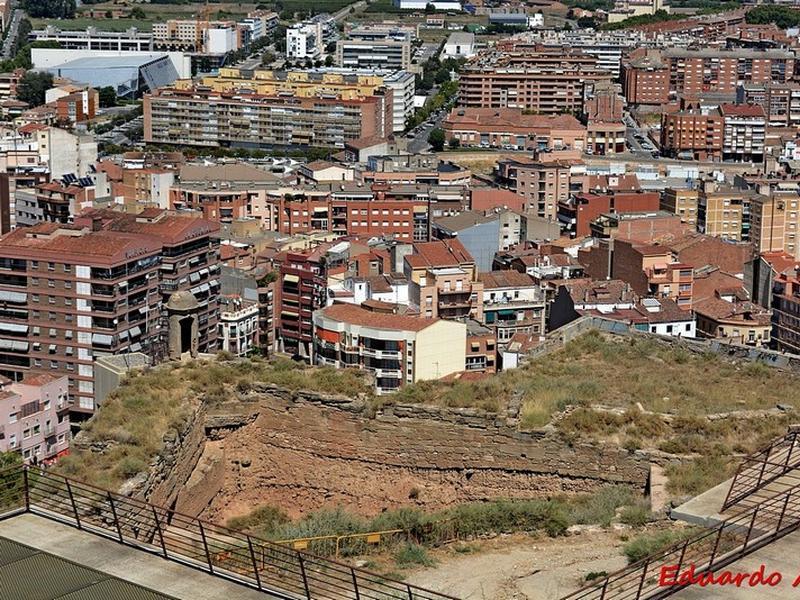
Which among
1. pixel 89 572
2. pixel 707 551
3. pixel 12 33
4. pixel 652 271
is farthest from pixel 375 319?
pixel 12 33

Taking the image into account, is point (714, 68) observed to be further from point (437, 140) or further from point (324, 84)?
point (437, 140)

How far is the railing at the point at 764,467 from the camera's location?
24.7 ft

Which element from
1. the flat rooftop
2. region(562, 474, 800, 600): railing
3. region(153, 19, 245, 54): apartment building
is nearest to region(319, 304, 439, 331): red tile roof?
region(562, 474, 800, 600): railing

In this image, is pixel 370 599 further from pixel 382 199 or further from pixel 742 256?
pixel 382 199

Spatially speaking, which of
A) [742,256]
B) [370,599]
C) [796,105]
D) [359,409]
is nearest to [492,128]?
[796,105]

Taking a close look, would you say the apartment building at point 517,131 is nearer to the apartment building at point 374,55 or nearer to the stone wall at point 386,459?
the apartment building at point 374,55

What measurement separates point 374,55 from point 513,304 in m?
42.5

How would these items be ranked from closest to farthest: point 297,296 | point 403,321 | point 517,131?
point 403,321, point 297,296, point 517,131

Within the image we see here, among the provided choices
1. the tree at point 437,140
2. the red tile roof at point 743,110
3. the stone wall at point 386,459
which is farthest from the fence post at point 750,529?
the red tile roof at point 743,110

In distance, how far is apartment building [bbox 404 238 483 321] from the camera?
25156mm

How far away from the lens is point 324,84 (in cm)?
5544

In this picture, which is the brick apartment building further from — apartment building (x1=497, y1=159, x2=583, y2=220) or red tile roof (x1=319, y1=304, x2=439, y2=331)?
apartment building (x1=497, y1=159, x2=583, y2=220)

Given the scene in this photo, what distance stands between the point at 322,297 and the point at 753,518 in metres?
19.0

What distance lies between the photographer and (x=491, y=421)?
9.50 metres
